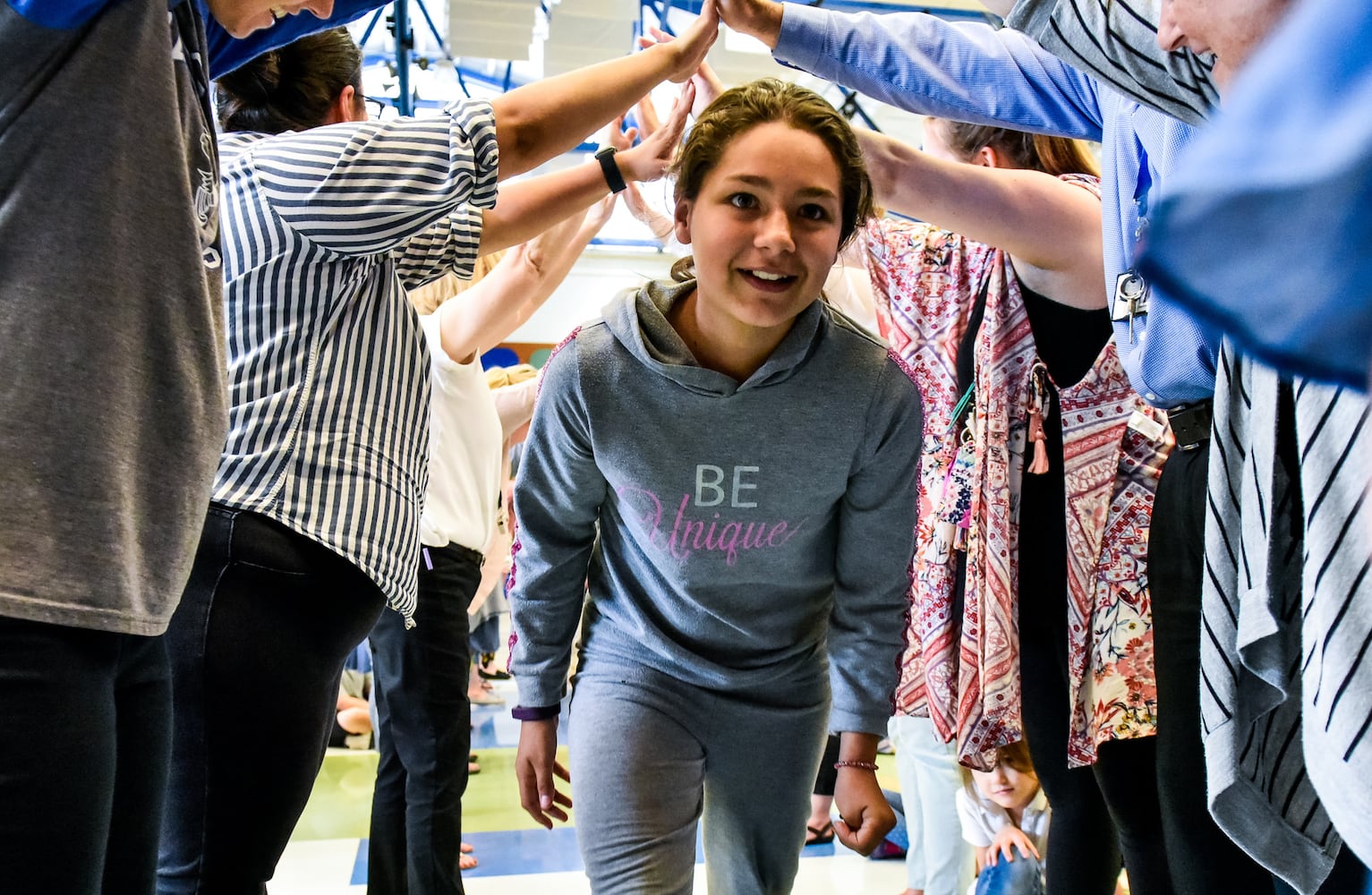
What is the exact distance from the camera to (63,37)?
0.87m

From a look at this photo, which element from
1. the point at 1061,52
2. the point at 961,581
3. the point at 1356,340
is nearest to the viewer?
the point at 1356,340

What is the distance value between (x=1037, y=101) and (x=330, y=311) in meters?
1.06

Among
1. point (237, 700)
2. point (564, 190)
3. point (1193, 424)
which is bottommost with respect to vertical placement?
point (237, 700)

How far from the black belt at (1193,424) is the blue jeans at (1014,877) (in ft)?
5.07

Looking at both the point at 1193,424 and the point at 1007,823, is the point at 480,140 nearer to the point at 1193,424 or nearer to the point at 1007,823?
the point at 1193,424

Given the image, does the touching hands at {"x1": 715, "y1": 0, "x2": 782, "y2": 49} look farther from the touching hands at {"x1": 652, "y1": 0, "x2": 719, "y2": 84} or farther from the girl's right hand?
the girl's right hand

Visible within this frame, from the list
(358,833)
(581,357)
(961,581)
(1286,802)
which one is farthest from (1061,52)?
(358,833)

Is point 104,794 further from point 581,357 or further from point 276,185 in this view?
point 581,357

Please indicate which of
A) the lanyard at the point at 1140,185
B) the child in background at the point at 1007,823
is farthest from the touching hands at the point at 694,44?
the child in background at the point at 1007,823

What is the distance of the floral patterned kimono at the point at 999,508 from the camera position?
5.37ft

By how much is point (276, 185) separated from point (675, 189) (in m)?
0.68

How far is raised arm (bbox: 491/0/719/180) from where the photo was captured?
1447 mm

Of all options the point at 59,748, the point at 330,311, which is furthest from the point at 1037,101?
the point at 59,748

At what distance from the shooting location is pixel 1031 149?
1942 mm
